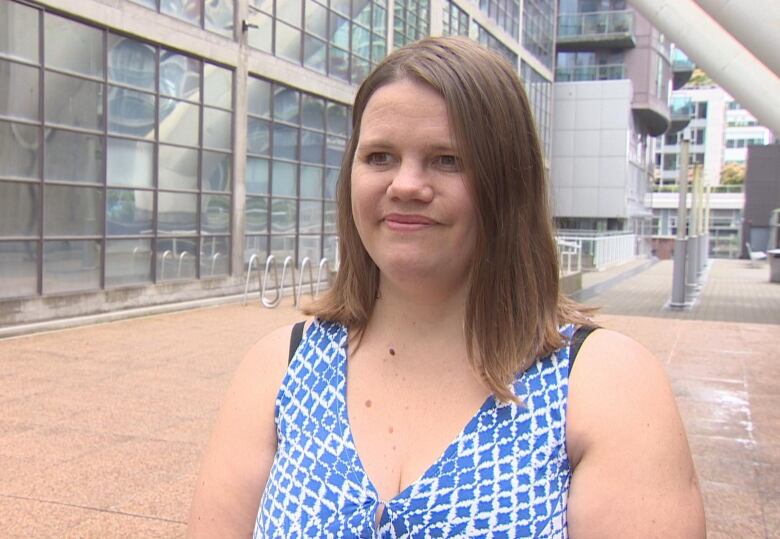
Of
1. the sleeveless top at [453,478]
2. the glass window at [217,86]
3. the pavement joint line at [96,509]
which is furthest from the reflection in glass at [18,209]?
the sleeveless top at [453,478]

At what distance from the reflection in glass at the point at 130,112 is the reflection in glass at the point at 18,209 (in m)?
1.88

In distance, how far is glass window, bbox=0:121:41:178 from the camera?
34.0 feet

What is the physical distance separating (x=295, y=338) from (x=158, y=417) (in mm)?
4941

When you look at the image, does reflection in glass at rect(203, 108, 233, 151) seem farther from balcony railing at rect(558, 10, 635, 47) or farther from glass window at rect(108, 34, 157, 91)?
balcony railing at rect(558, 10, 635, 47)

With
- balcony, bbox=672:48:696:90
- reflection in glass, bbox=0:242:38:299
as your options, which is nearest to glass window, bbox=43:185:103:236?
reflection in glass, bbox=0:242:38:299

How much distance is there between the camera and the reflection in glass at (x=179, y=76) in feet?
43.9

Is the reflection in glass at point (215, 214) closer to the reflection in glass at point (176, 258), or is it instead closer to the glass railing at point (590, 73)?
the reflection in glass at point (176, 258)

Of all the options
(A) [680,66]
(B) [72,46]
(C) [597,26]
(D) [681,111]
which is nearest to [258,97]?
(B) [72,46]

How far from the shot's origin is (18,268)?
1048 cm

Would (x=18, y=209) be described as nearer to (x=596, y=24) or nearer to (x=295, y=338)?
(x=295, y=338)

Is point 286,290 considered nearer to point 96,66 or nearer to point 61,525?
point 96,66

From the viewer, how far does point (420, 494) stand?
1332 mm

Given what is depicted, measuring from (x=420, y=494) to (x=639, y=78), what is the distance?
4517cm

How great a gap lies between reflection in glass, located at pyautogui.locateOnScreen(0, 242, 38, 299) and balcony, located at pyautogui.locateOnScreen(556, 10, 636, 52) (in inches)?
1429
